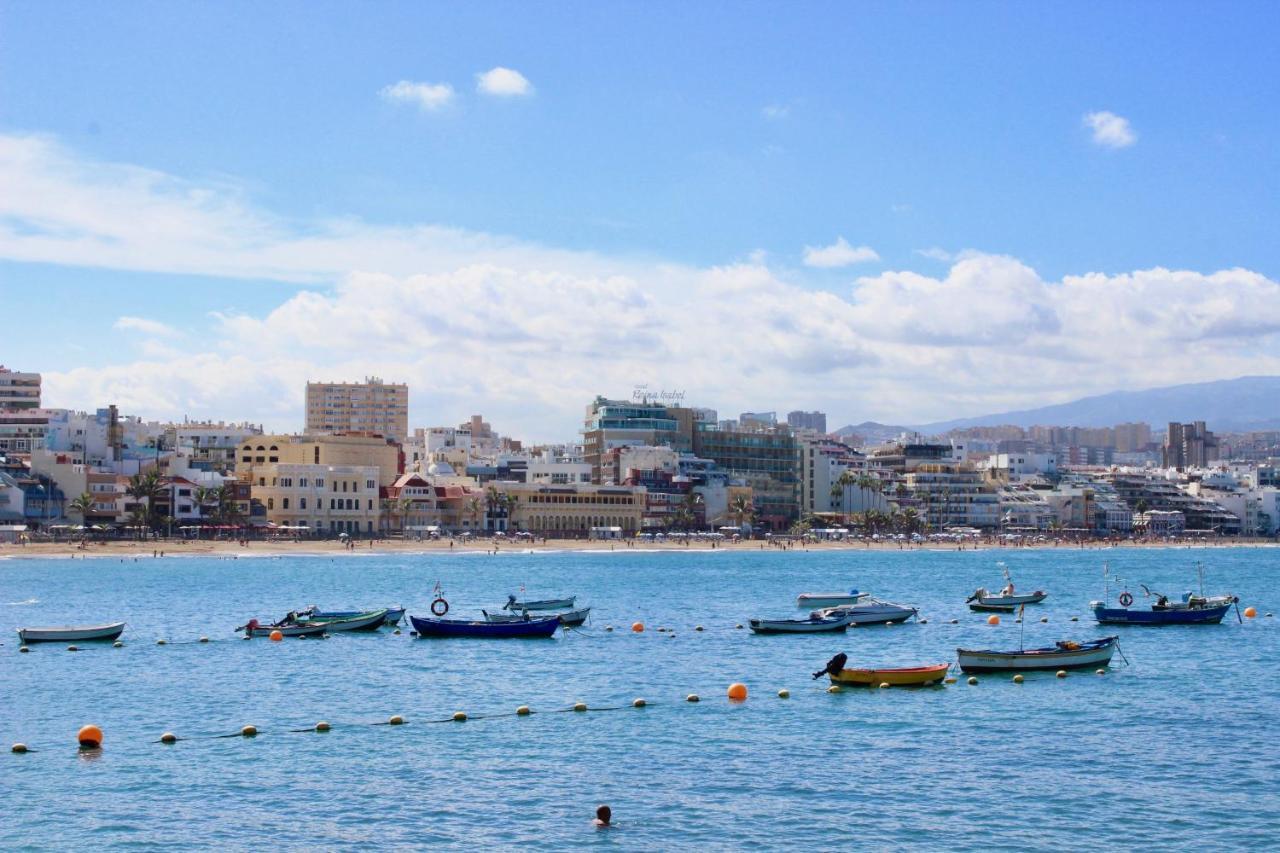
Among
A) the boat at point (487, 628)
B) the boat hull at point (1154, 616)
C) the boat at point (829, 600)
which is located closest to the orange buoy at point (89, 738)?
the boat at point (487, 628)

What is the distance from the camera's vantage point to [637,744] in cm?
4109

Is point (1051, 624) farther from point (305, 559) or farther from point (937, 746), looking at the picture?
point (305, 559)

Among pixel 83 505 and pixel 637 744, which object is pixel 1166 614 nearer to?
pixel 637 744

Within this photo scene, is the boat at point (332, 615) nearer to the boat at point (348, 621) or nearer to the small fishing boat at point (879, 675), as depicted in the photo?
the boat at point (348, 621)

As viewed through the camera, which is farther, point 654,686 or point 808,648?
point 808,648

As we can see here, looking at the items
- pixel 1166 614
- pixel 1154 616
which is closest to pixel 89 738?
pixel 1154 616

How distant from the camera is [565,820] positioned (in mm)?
32250

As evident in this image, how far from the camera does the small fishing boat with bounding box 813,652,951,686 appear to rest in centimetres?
5106

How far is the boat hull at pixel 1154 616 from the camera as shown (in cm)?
7625

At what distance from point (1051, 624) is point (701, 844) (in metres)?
54.3

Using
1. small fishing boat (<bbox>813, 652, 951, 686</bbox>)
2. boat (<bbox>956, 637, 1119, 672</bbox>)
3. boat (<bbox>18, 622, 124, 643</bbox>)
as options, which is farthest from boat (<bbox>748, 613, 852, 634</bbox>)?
boat (<bbox>18, 622, 124, 643</bbox>)

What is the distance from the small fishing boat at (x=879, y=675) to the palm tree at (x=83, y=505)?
115449 mm

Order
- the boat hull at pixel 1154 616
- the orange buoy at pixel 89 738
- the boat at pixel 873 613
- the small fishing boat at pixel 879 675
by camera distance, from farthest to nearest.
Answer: the boat hull at pixel 1154 616 → the boat at pixel 873 613 → the small fishing boat at pixel 879 675 → the orange buoy at pixel 89 738

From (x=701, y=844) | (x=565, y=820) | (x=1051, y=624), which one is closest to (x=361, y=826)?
(x=565, y=820)
